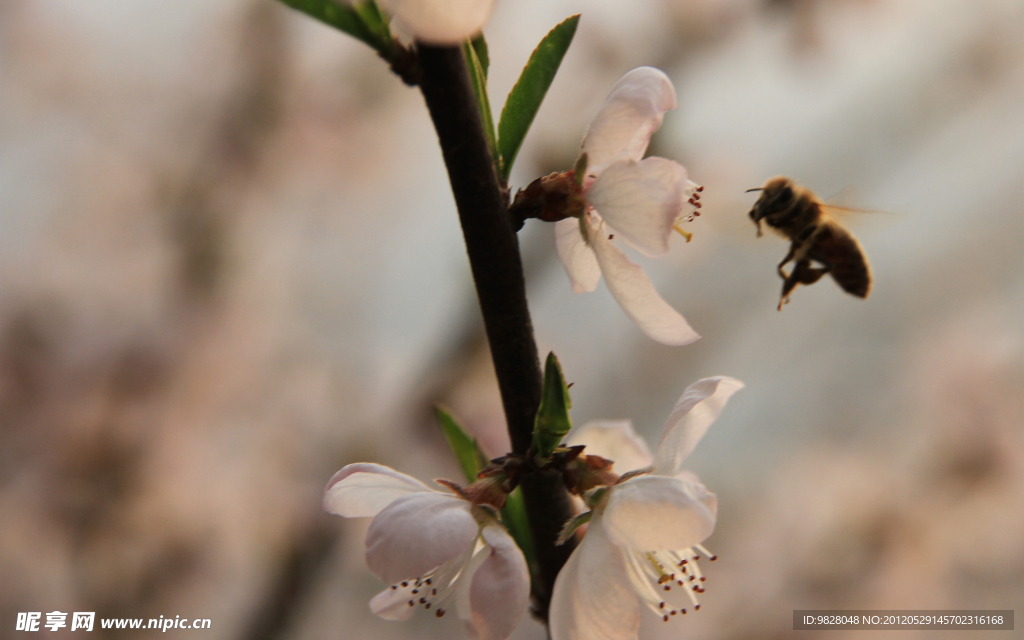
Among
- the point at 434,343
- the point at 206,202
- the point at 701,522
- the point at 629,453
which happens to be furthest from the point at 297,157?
the point at 701,522

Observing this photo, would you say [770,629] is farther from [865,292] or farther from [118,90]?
[118,90]

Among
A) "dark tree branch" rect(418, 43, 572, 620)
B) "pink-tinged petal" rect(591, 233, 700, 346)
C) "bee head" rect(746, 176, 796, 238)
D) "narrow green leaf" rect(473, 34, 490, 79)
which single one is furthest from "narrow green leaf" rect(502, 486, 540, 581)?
"bee head" rect(746, 176, 796, 238)

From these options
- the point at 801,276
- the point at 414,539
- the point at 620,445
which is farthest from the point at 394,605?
the point at 801,276

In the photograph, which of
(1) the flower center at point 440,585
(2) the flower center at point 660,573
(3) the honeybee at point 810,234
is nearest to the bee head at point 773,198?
(3) the honeybee at point 810,234

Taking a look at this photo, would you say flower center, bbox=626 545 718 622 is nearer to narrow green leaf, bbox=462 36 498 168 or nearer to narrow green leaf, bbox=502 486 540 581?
narrow green leaf, bbox=502 486 540 581

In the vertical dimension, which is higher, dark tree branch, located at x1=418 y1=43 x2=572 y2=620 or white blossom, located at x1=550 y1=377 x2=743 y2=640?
dark tree branch, located at x1=418 y1=43 x2=572 y2=620

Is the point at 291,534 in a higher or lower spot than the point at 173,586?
higher
